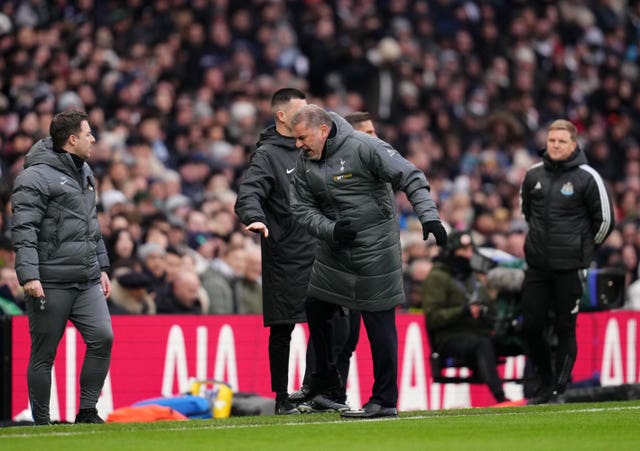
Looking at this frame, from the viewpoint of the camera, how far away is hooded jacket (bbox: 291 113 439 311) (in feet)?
34.8

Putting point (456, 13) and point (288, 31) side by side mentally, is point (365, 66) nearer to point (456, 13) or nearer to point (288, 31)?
point (288, 31)

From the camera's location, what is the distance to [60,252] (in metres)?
11.0

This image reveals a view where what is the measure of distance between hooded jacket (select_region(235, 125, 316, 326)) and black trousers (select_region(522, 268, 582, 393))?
6.94 ft

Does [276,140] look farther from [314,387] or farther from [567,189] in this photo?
[567,189]

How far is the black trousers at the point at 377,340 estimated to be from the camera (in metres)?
10.6

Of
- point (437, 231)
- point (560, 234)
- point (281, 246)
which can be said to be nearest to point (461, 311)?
point (560, 234)

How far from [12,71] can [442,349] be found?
788cm

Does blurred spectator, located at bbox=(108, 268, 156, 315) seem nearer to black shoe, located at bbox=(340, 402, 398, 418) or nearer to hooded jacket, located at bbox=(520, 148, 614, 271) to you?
hooded jacket, located at bbox=(520, 148, 614, 271)

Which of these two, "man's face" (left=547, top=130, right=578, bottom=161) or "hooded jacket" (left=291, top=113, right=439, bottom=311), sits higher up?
"man's face" (left=547, top=130, right=578, bottom=161)

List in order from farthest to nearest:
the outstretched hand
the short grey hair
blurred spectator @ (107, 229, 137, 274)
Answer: blurred spectator @ (107, 229, 137, 274) < the short grey hair < the outstretched hand

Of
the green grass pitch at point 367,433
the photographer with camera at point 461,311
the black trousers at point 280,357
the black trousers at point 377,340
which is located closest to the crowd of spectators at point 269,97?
the photographer with camera at point 461,311

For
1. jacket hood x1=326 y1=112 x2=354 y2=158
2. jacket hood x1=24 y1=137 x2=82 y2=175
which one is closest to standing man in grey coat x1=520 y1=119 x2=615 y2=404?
jacket hood x1=326 y1=112 x2=354 y2=158

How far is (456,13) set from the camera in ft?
94.8

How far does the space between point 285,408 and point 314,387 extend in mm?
584
